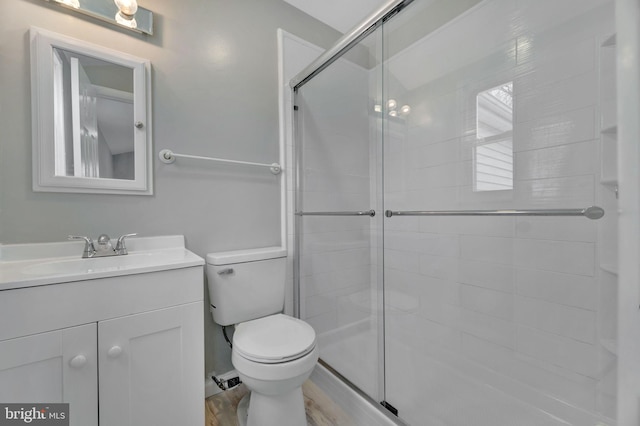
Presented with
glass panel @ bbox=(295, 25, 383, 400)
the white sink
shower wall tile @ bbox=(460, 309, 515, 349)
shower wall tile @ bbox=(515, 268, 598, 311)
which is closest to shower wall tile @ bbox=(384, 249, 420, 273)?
glass panel @ bbox=(295, 25, 383, 400)

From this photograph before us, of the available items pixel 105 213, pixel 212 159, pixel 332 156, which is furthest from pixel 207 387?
pixel 332 156

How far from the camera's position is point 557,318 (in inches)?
44.4

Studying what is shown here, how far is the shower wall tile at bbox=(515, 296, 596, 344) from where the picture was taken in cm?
105

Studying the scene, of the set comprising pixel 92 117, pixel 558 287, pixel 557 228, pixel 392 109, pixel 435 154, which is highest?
pixel 392 109

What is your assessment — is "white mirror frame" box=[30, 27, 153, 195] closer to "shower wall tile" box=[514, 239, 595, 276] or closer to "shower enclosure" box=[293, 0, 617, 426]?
"shower enclosure" box=[293, 0, 617, 426]

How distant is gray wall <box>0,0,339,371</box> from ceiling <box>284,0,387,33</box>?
62 millimetres

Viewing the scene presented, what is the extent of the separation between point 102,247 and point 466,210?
167 centimetres

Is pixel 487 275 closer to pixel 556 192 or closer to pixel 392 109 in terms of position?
pixel 556 192

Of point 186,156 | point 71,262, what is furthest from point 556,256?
point 71,262

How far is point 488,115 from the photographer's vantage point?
131 cm

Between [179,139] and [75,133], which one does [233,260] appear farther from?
[75,133]

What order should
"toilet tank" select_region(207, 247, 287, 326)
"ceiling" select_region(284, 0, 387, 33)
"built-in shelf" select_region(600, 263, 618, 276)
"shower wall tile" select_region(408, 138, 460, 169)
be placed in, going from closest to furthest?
"built-in shelf" select_region(600, 263, 618, 276)
"toilet tank" select_region(207, 247, 287, 326)
"shower wall tile" select_region(408, 138, 460, 169)
"ceiling" select_region(284, 0, 387, 33)

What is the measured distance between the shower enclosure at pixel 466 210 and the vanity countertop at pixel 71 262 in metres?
0.85

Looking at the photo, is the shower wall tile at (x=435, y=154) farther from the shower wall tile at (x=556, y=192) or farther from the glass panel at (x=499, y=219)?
the shower wall tile at (x=556, y=192)
